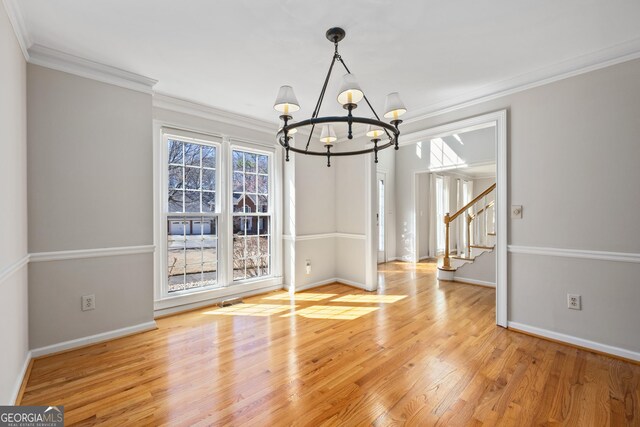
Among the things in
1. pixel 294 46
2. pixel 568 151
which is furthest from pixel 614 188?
pixel 294 46

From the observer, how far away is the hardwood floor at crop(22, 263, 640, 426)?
1.77 m

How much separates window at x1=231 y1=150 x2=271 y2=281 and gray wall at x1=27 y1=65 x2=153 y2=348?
3.87ft

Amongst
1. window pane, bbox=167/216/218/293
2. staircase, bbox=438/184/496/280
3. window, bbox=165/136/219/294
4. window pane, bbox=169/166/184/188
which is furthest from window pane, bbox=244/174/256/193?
staircase, bbox=438/184/496/280

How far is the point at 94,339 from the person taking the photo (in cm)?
271

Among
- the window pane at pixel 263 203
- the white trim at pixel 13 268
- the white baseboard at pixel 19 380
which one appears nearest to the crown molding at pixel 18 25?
the white trim at pixel 13 268

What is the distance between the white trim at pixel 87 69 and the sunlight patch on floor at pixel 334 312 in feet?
9.82

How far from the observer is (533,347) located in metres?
2.64

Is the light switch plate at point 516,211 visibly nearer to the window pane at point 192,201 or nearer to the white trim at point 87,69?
the window pane at point 192,201

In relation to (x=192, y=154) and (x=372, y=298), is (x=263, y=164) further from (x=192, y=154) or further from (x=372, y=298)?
(x=372, y=298)

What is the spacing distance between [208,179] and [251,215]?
2.60 ft

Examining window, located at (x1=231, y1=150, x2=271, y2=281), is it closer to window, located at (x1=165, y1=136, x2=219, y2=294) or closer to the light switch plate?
window, located at (x1=165, y1=136, x2=219, y2=294)

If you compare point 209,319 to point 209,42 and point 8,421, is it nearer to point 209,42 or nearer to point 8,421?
point 8,421

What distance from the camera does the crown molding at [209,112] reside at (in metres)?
3.34

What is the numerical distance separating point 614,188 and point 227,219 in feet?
13.3
